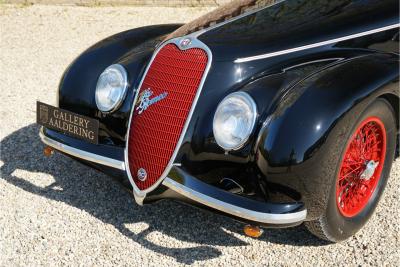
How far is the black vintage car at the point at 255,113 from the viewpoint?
278cm

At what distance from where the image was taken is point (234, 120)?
289 centimetres

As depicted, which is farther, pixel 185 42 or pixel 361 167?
pixel 185 42

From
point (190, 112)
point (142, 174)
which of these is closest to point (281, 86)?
point (190, 112)

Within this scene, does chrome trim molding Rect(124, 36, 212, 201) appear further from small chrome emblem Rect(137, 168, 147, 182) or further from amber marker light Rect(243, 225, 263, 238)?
amber marker light Rect(243, 225, 263, 238)

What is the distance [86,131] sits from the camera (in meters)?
3.34

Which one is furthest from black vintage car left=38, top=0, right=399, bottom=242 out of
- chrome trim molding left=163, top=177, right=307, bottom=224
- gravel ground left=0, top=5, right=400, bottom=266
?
gravel ground left=0, top=5, right=400, bottom=266

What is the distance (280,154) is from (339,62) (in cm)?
77

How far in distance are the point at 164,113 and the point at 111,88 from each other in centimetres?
49

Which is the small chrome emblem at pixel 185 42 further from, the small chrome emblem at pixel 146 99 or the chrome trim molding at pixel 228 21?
the small chrome emblem at pixel 146 99

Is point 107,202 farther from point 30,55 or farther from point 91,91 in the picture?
point 30,55

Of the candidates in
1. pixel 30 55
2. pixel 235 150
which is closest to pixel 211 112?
pixel 235 150

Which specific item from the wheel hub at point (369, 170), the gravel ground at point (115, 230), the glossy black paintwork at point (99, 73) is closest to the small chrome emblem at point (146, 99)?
the glossy black paintwork at point (99, 73)

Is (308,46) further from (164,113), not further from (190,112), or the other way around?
(164,113)

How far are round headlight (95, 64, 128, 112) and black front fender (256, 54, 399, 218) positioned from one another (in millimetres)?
999
